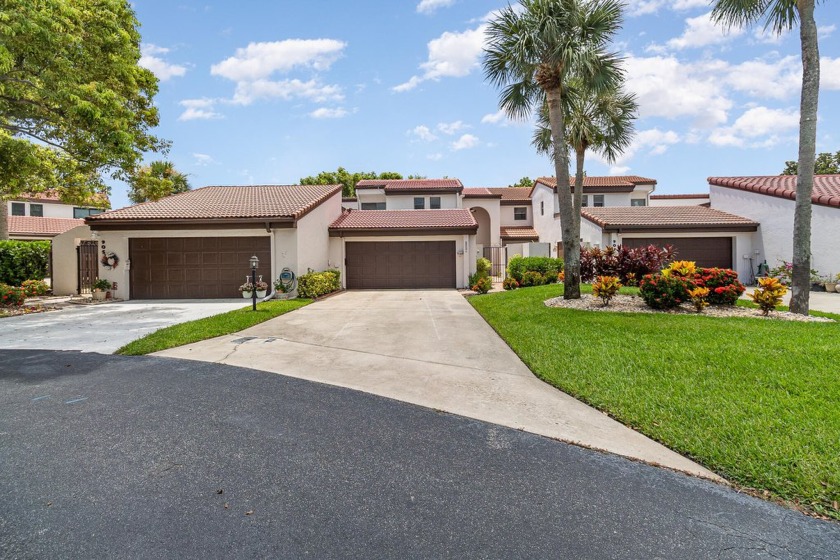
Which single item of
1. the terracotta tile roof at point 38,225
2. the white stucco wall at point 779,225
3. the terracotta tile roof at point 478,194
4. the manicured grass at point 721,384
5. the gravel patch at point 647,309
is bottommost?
the manicured grass at point 721,384

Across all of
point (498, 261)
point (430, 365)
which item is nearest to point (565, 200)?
point (430, 365)

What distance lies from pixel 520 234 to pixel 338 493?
28882 mm

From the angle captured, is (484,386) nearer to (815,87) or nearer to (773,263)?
(815,87)

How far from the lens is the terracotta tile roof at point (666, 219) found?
18641 millimetres

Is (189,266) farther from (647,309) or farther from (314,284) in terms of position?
(647,309)

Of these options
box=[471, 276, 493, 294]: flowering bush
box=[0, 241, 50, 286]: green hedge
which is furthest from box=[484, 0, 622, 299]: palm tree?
box=[0, 241, 50, 286]: green hedge

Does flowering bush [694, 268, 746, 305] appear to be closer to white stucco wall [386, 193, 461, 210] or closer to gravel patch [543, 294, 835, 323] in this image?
gravel patch [543, 294, 835, 323]

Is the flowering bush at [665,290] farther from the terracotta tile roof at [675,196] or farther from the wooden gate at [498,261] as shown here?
the terracotta tile roof at [675,196]

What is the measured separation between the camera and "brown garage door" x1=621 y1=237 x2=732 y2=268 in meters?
19.0

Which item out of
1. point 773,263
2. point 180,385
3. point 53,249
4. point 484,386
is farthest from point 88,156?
point 773,263

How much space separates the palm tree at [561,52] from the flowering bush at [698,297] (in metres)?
2.62

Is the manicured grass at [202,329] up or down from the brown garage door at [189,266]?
down

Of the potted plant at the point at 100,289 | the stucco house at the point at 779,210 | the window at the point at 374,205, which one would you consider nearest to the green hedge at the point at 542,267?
the stucco house at the point at 779,210

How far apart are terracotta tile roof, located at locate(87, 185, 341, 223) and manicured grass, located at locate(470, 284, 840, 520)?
1084 centimetres
